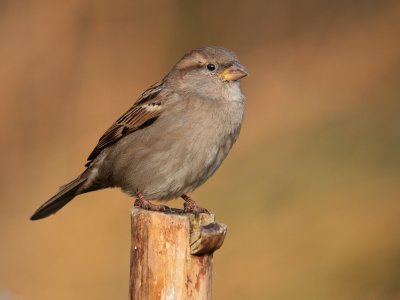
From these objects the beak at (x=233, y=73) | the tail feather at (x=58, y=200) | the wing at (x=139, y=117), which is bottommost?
the tail feather at (x=58, y=200)

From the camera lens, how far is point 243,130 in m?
7.92

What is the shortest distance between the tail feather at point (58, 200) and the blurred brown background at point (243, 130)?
1.38 metres

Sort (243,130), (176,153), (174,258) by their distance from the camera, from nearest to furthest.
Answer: (174,258) < (176,153) < (243,130)

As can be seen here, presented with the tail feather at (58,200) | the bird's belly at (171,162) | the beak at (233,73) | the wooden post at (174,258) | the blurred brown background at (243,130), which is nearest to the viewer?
the wooden post at (174,258)

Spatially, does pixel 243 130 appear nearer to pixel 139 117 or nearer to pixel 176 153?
pixel 139 117

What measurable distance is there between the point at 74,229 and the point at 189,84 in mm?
2472

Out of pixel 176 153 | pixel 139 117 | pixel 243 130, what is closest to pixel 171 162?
pixel 176 153

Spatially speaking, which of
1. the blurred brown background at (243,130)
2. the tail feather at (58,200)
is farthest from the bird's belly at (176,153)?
the blurred brown background at (243,130)

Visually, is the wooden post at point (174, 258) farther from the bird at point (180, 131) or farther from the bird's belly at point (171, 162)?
the bird's belly at point (171, 162)

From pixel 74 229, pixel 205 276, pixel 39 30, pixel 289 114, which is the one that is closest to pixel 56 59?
pixel 39 30

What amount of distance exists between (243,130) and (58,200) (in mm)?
2484

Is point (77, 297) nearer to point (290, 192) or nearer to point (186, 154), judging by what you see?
point (290, 192)

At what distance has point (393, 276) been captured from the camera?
264 inches

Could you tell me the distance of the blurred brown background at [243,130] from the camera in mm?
7148
